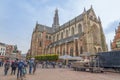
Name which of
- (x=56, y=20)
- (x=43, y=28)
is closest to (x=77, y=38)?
(x=43, y=28)

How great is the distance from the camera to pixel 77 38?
155 ft

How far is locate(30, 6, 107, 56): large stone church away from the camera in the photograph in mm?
45000

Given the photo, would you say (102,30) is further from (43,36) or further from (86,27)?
(43,36)

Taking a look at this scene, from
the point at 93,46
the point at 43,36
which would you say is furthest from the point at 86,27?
the point at 43,36

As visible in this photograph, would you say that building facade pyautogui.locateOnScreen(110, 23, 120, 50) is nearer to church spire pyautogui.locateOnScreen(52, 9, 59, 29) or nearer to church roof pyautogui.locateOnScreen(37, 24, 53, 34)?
church roof pyautogui.locateOnScreen(37, 24, 53, 34)

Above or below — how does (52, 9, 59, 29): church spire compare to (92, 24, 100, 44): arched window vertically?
above

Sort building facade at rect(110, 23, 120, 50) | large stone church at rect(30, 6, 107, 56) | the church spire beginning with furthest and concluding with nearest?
the church spire
large stone church at rect(30, 6, 107, 56)
building facade at rect(110, 23, 120, 50)

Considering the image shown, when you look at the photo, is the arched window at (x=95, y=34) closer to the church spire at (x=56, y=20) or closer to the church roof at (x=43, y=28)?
the church roof at (x=43, y=28)

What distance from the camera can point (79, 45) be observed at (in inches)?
1791

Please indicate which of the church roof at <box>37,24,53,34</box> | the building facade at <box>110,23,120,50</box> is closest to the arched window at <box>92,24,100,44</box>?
the building facade at <box>110,23,120,50</box>

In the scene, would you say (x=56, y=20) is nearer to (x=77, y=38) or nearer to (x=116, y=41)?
(x=77, y=38)

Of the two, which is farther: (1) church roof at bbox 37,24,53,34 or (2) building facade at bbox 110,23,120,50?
(1) church roof at bbox 37,24,53,34

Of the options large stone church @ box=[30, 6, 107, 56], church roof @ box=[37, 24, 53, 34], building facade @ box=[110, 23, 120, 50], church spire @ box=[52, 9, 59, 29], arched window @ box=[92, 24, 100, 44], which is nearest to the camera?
building facade @ box=[110, 23, 120, 50]

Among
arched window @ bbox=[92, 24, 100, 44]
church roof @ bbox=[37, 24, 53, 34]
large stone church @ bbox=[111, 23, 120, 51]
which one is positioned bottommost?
large stone church @ bbox=[111, 23, 120, 51]
